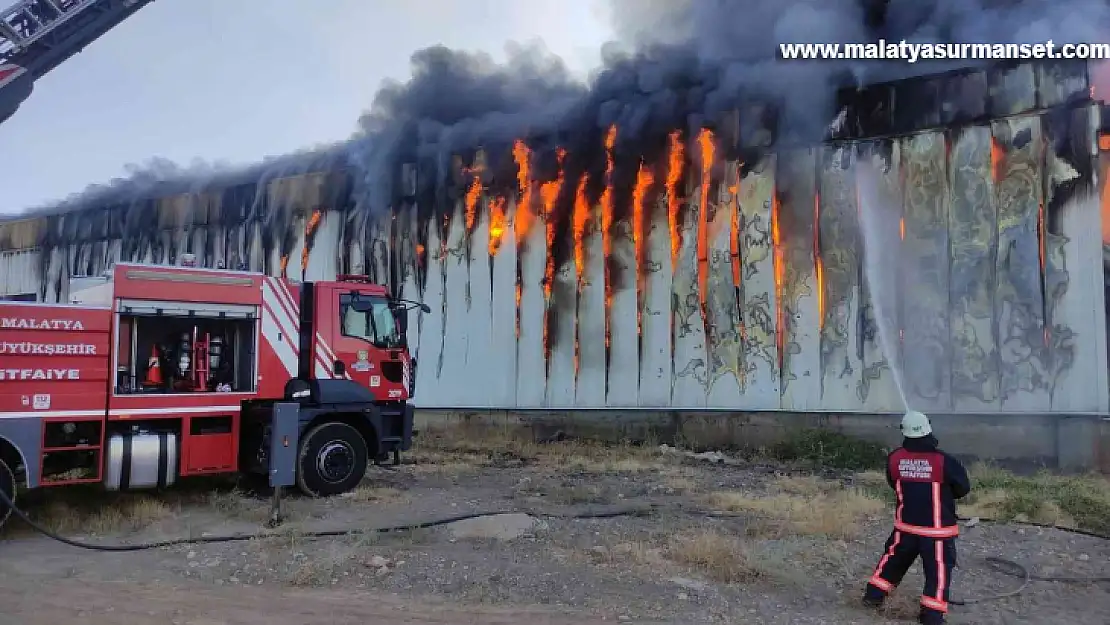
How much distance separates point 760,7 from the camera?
15172 millimetres

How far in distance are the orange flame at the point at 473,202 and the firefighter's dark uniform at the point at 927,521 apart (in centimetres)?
1247

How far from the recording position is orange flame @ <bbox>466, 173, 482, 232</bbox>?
1655 centimetres

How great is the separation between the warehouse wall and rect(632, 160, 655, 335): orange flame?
0.26 ft

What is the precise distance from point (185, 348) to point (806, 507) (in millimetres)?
7069

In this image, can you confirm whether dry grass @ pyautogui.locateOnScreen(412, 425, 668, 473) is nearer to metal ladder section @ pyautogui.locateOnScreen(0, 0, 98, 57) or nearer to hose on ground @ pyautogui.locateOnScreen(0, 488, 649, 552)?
hose on ground @ pyautogui.locateOnScreen(0, 488, 649, 552)

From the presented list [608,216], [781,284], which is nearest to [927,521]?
[781,284]

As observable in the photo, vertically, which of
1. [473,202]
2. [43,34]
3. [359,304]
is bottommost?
[359,304]

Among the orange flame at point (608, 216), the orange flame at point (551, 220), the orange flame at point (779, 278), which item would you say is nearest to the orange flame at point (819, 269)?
the orange flame at point (779, 278)

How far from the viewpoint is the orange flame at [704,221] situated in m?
13.9

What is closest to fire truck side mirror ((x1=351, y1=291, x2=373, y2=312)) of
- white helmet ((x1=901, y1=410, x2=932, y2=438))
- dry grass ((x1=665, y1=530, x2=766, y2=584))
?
dry grass ((x1=665, y1=530, x2=766, y2=584))

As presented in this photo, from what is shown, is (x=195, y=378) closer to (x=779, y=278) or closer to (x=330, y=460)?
(x=330, y=460)

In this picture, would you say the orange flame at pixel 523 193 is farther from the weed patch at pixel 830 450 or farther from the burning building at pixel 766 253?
the weed patch at pixel 830 450

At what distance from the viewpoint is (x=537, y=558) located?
626 cm

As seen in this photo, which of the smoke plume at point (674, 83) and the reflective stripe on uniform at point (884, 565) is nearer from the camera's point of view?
the reflective stripe on uniform at point (884, 565)
